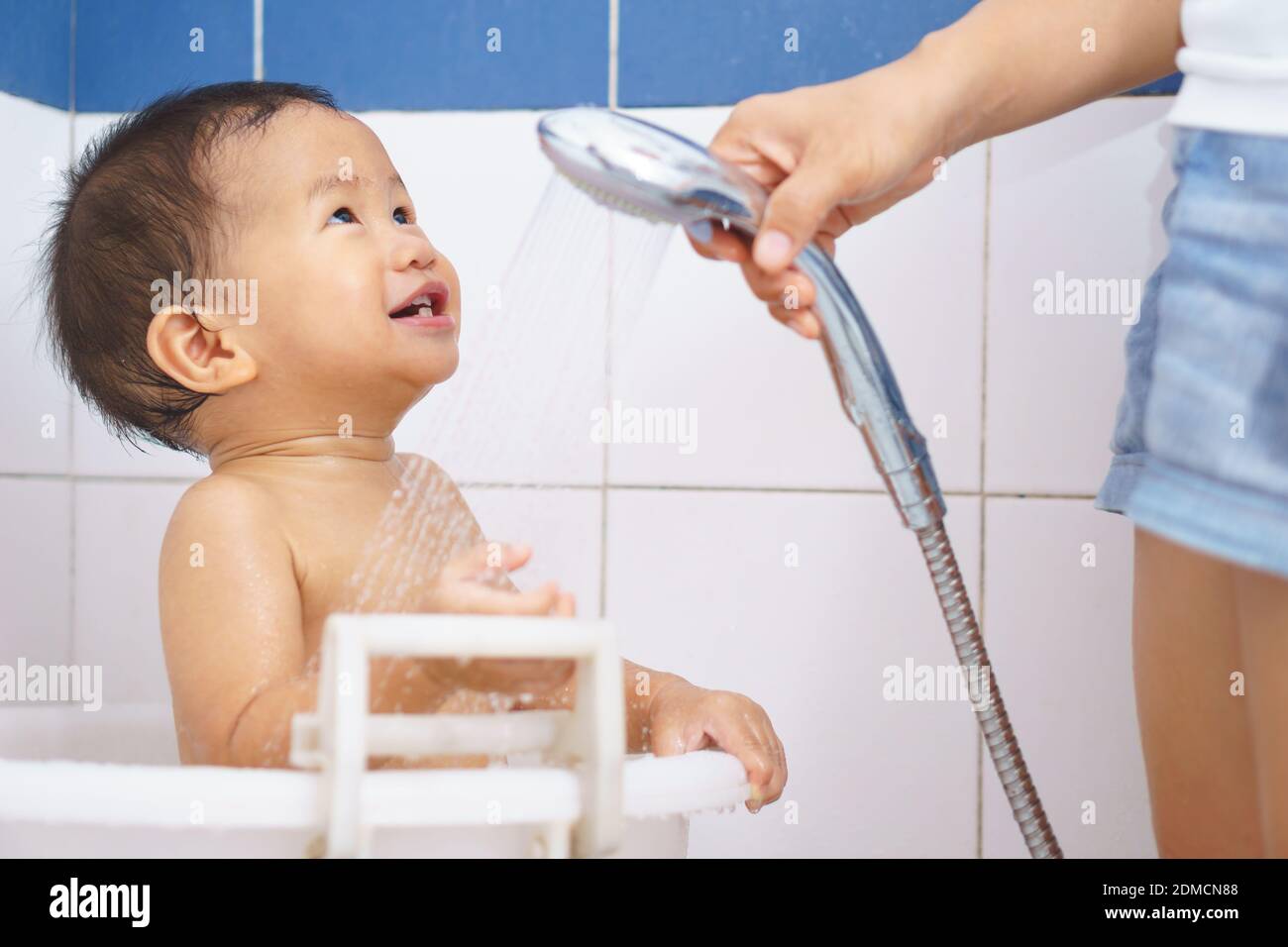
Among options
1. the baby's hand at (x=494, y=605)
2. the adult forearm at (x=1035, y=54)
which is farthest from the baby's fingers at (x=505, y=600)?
the adult forearm at (x=1035, y=54)

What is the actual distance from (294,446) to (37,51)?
2.06 feet

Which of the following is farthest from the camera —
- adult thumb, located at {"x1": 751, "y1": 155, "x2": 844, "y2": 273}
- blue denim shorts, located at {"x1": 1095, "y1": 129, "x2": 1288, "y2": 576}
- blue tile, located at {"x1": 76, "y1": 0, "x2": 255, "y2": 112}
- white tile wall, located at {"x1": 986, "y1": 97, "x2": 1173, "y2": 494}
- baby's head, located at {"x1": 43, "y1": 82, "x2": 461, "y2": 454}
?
blue tile, located at {"x1": 76, "y1": 0, "x2": 255, "y2": 112}

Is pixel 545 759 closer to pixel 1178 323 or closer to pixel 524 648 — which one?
pixel 524 648

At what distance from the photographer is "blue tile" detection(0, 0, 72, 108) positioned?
3.88ft

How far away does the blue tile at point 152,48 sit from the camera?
1.25 meters

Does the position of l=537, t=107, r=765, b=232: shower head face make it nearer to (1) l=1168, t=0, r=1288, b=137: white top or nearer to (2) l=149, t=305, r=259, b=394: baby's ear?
(1) l=1168, t=0, r=1288, b=137: white top

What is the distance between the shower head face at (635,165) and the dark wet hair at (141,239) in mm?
404

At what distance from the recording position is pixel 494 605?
57 cm

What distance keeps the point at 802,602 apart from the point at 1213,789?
51cm

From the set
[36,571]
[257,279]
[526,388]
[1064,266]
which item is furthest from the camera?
[36,571]

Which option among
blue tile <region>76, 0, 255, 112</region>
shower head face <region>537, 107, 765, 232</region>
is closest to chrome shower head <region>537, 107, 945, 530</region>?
shower head face <region>537, 107, 765, 232</region>

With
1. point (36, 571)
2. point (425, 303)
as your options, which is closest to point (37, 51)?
point (36, 571)

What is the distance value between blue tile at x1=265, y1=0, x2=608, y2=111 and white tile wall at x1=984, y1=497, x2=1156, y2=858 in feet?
1.88

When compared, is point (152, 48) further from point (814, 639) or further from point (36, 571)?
point (814, 639)
